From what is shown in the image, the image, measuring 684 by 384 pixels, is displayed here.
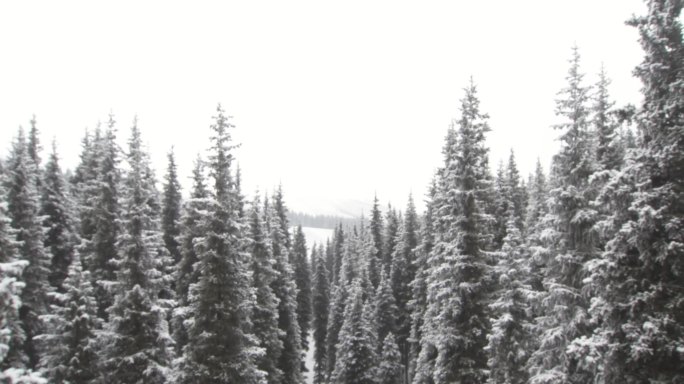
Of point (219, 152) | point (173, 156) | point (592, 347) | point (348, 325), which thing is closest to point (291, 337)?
point (348, 325)

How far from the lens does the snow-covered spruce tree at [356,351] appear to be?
3819cm

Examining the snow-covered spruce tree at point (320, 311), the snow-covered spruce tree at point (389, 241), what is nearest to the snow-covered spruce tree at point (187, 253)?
the snow-covered spruce tree at point (320, 311)

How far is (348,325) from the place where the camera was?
39.1 meters

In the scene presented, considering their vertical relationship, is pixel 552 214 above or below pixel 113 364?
above

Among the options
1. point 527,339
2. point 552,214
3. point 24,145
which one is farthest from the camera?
point 24,145

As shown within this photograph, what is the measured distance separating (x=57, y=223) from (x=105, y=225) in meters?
10.9

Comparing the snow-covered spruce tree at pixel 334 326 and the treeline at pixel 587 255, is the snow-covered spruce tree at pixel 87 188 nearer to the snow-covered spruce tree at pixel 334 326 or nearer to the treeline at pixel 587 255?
the treeline at pixel 587 255

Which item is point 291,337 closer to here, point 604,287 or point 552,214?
point 552,214

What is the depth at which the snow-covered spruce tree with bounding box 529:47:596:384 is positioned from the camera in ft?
51.7

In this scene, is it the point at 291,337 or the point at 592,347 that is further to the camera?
the point at 291,337

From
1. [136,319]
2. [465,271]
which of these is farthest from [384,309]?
[136,319]

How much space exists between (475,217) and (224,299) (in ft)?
37.2

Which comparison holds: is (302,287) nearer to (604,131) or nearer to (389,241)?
(389,241)

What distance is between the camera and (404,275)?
53469 millimetres
